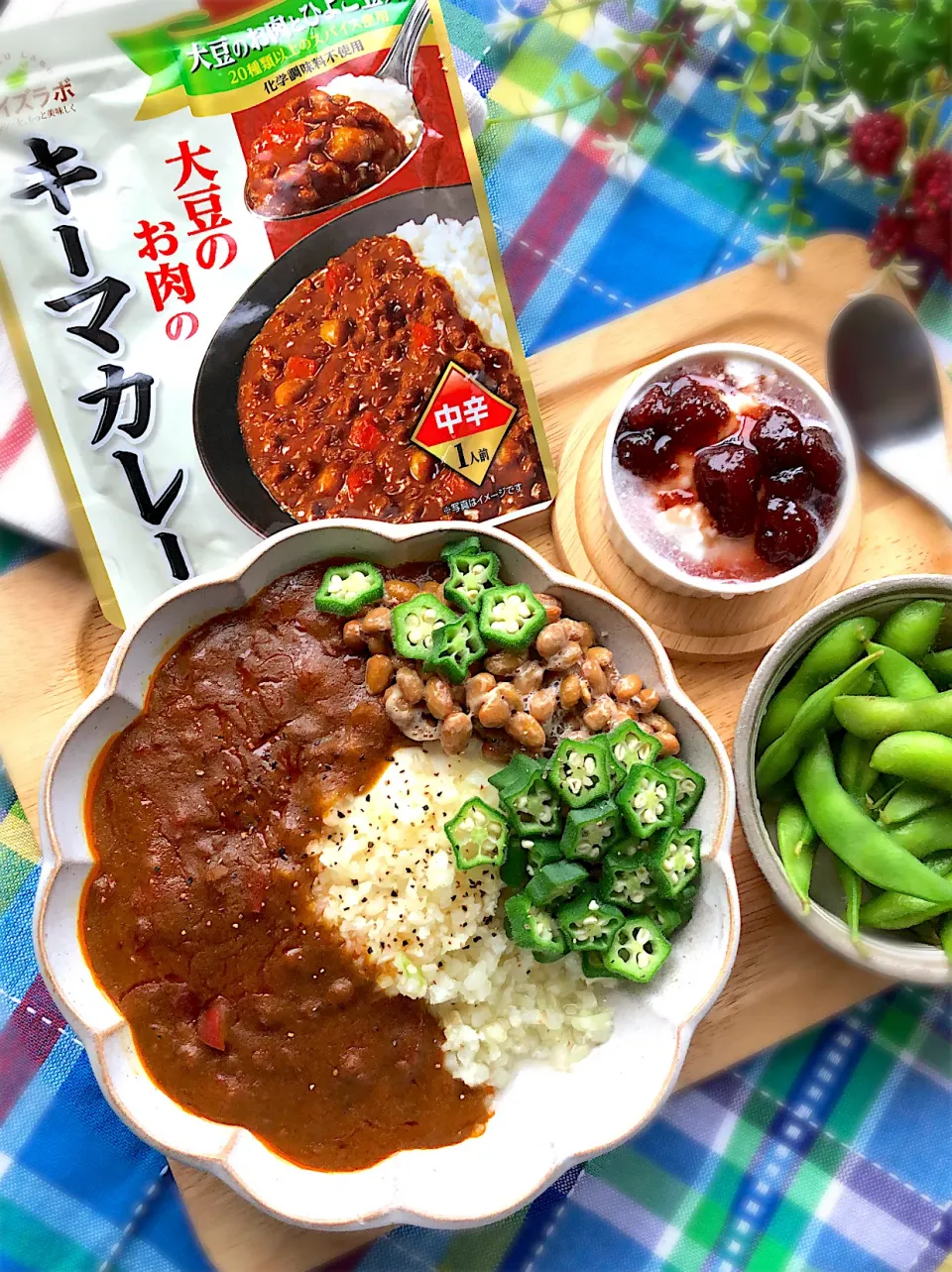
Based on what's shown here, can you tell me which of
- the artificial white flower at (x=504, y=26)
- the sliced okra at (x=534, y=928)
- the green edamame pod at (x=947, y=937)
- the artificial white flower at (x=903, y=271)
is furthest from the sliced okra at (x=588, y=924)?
the artificial white flower at (x=504, y=26)

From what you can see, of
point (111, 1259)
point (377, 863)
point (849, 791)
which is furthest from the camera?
point (111, 1259)

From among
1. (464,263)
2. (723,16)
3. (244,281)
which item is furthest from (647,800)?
(723,16)

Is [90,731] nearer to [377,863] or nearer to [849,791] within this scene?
[377,863]

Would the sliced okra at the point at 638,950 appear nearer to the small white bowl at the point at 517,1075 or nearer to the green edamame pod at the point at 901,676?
the small white bowl at the point at 517,1075

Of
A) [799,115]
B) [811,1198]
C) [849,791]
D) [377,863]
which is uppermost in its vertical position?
[799,115]

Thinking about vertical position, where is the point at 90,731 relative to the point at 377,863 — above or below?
above

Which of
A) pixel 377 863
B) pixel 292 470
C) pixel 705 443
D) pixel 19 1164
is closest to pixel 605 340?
pixel 705 443
